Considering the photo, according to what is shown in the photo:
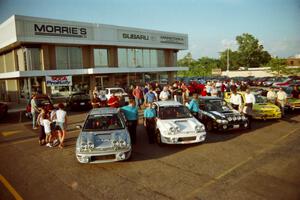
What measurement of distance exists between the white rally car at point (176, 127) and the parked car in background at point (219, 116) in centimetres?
154

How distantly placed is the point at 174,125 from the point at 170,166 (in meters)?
1.93

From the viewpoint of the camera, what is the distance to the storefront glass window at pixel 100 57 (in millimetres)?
25264

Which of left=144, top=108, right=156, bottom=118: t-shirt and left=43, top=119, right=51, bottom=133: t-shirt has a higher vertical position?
left=144, top=108, right=156, bottom=118: t-shirt

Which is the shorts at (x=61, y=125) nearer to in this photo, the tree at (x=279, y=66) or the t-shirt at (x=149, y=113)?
the t-shirt at (x=149, y=113)

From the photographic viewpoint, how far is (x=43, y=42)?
20438 mm

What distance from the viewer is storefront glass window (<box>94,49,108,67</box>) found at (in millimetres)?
25264

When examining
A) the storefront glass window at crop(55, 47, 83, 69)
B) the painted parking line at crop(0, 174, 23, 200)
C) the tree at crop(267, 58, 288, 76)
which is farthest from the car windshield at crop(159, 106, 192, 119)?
the tree at crop(267, 58, 288, 76)

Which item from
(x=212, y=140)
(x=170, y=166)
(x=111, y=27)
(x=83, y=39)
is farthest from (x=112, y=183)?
(x=111, y=27)

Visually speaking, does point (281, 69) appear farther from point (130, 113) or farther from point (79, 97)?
point (130, 113)

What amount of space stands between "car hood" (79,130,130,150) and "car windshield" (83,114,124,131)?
0.32 meters

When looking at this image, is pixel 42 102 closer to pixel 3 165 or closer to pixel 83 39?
pixel 3 165

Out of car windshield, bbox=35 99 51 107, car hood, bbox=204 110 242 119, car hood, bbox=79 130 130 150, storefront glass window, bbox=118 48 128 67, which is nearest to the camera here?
car hood, bbox=79 130 130 150

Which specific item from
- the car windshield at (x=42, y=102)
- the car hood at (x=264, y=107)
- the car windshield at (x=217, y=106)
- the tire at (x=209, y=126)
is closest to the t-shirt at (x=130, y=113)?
the tire at (x=209, y=126)

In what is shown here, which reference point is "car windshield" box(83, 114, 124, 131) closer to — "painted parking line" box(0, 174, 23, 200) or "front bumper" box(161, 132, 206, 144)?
"front bumper" box(161, 132, 206, 144)
